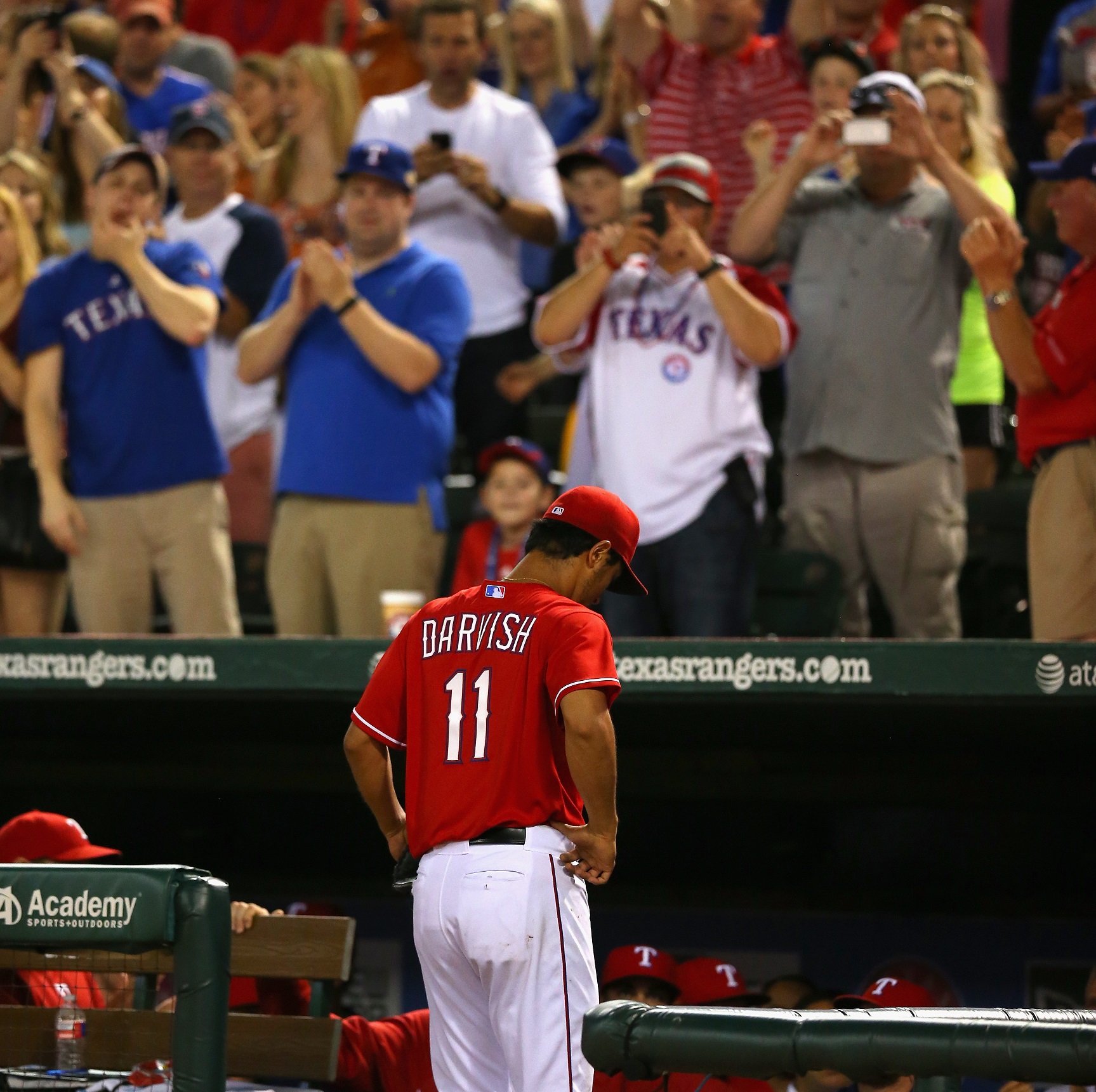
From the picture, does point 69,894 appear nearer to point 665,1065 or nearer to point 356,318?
point 665,1065

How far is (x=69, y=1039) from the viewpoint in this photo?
3.98m

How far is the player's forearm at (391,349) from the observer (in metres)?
5.82

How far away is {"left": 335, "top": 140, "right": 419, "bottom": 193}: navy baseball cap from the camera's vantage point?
6062mm

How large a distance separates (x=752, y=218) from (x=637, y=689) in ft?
6.18

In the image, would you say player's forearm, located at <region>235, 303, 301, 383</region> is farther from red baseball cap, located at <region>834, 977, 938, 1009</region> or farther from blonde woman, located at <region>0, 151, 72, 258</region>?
red baseball cap, located at <region>834, 977, 938, 1009</region>

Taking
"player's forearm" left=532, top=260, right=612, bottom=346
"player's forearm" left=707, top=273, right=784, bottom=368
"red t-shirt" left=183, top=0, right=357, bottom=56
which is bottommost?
"player's forearm" left=707, top=273, right=784, bottom=368

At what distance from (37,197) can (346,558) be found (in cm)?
260

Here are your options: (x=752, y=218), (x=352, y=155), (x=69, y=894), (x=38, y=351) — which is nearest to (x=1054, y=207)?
(x=752, y=218)

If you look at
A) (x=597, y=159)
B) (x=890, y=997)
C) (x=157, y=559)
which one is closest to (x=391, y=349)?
(x=157, y=559)

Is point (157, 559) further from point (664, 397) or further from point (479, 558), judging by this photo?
point (664, 397)

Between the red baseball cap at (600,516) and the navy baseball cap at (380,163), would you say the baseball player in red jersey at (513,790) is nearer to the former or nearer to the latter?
the red baseball cap at (600,516)

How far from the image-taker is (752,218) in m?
6.22

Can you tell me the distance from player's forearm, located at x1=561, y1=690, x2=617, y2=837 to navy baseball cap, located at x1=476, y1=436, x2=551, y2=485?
2.55m

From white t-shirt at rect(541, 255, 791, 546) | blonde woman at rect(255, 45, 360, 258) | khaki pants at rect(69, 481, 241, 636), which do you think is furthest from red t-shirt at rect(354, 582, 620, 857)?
blonde woman at rect(255, 45, 360, 258)
